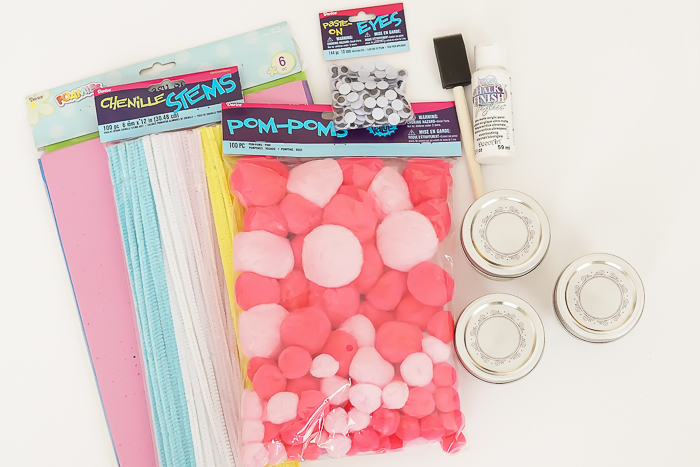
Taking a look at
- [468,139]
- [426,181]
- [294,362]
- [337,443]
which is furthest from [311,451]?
[468,139]

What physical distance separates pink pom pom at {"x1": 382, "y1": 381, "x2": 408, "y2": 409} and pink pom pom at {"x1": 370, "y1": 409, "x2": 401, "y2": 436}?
1 centimetres

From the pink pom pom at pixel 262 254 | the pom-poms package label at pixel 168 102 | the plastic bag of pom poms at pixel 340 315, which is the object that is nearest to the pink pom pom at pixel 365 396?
the plastic bag of pom poms at pixel 340 315

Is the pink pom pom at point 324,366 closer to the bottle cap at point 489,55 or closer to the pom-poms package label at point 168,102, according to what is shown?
the pom-poms package label at point 168,102

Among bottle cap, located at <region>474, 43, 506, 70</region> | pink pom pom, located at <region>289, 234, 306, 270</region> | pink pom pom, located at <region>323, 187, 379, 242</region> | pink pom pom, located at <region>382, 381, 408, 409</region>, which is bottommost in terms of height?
pink pom pom, located at <region>382, 381, 408, 409</region>

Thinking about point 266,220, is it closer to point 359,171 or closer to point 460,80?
point 359,171

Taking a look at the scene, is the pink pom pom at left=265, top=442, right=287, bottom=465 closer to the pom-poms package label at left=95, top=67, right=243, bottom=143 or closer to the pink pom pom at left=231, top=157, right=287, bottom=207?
the pink pom pom at left=231, top=157, right=287, bottom=207

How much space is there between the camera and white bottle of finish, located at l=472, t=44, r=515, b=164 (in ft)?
2.99

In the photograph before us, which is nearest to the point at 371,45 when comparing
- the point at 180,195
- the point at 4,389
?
the point at 180,195

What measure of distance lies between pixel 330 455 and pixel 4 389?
2.19ft

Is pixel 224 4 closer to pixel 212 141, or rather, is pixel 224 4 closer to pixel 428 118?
pixel 212 141

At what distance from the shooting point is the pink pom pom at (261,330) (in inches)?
31.4

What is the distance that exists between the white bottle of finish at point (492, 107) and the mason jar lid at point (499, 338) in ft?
0.88

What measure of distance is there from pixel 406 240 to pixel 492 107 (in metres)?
0.30

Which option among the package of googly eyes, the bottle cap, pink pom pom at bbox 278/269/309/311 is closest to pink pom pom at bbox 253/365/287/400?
pink pom pom at bbox 278/269/309/311
